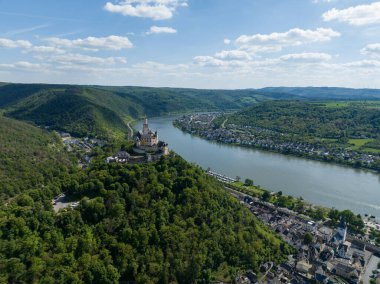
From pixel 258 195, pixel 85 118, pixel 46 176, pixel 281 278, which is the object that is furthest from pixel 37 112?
pixel 281 278

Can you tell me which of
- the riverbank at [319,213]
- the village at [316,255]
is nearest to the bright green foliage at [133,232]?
the village at [316,255]

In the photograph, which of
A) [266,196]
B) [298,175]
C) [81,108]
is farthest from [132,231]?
[81,108]

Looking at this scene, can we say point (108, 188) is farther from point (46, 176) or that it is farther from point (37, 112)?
point (37, 112)

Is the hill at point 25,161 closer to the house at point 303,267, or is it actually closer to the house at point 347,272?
the house at point 303,267

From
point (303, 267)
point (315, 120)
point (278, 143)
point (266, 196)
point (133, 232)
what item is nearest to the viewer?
point (133, 232)

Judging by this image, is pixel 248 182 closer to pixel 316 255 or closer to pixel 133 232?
pixel 316 255

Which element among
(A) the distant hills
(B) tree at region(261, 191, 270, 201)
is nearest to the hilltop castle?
(B) tree at region(261, 191, 270, 201)
